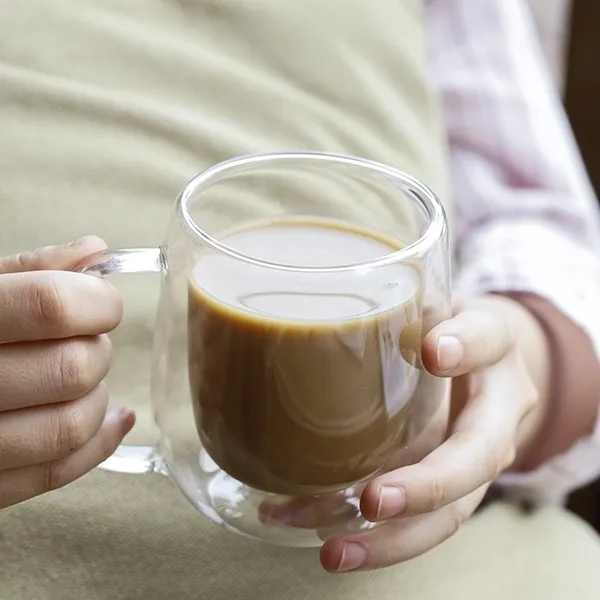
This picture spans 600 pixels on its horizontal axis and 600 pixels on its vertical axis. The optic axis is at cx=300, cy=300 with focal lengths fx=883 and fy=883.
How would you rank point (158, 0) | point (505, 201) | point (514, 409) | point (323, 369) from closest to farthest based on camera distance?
point (323, 369), point (514, 409), point (158, 0), point (505, 201)

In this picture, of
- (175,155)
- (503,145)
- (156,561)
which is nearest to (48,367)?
(156,561)

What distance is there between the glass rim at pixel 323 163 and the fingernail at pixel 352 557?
0.13m

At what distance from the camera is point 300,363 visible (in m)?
0.35

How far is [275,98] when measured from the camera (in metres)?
0.58

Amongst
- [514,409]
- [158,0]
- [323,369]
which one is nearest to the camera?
[323,369]

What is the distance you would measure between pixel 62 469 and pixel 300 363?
4.9 inches

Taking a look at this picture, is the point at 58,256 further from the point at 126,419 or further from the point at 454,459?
the point at 454,459

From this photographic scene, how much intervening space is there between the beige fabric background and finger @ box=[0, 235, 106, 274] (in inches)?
3.5

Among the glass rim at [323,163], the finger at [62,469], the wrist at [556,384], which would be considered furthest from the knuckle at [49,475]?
the wrist at [556,384]

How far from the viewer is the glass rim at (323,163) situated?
0.34 m

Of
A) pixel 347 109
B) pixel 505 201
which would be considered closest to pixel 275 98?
pixel 347 109

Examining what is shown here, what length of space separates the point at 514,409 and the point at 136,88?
305mm

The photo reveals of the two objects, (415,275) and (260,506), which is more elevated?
(415,275)

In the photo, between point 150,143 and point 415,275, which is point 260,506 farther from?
point 150,143
